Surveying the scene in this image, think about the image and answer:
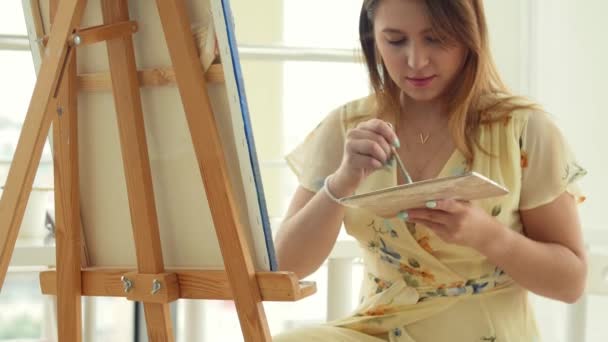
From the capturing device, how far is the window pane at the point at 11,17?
93.6 inches

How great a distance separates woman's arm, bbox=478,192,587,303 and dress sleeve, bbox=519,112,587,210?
→ 0.02 meters

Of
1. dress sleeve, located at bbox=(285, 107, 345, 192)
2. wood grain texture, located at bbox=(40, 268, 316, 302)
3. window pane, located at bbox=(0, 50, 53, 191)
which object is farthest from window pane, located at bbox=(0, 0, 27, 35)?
wood grain texture, located at bbox=(40, 268, 316, 302)

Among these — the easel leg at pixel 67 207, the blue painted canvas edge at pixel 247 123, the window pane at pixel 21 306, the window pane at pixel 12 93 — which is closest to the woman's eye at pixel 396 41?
the blue painted canvas edge at pixel 247 123

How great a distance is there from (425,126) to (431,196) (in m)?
0.39

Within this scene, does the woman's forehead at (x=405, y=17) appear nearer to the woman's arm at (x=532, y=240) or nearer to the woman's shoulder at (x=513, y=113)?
the woman's shoulder at (x=513, y=113)

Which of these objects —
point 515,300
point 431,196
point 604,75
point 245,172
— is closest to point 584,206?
point 604,75

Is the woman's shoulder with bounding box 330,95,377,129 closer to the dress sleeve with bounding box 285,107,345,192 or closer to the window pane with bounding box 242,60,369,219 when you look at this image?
the dress sleeve with bounding box 285,107,345,192

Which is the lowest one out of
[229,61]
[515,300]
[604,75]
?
[515,300]

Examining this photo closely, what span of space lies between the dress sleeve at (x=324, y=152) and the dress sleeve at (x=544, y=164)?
1.10ft

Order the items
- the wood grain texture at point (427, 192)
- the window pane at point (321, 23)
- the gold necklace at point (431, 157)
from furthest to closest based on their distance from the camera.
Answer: the window pane at point (321, 23), the gold necklace at point (431, 157), the wood grain texture at point (427, 192)

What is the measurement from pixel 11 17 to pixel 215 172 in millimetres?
1467

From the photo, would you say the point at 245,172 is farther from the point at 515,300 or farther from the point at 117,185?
the point at 515,300

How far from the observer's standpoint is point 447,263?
4.83ft

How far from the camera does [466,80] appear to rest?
4.82ft
